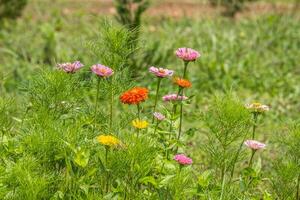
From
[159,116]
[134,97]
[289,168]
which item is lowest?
[289,168]

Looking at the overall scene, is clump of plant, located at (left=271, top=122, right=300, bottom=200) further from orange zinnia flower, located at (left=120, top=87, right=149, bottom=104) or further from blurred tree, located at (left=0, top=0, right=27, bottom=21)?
blurred tree, located at (left=0, top=0, right=27, bottom=21)

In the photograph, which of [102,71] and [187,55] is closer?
[102,71]

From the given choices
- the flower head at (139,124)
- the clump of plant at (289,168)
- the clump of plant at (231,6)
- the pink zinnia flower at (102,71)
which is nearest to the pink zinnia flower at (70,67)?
the pink zinnia flower at (102,71)

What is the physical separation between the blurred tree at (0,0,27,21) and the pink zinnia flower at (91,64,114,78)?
624 cm

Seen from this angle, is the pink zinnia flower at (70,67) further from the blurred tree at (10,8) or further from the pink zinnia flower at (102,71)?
the blurred tree at (10,8)

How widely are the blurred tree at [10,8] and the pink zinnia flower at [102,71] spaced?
6242 millimetres

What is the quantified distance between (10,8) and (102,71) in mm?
6351

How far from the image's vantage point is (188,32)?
8.01m

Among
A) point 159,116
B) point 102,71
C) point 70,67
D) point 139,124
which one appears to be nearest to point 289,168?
point 159,116

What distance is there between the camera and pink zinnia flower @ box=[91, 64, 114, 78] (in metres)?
2.55

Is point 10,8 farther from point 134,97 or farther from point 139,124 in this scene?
point 139,124

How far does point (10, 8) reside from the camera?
859 cm

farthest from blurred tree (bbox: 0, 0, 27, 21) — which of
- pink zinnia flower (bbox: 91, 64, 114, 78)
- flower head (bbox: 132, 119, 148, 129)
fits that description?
flower head (bbox: 132, 119, 148, 129)

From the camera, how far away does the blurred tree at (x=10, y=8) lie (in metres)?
Result: 8.58
